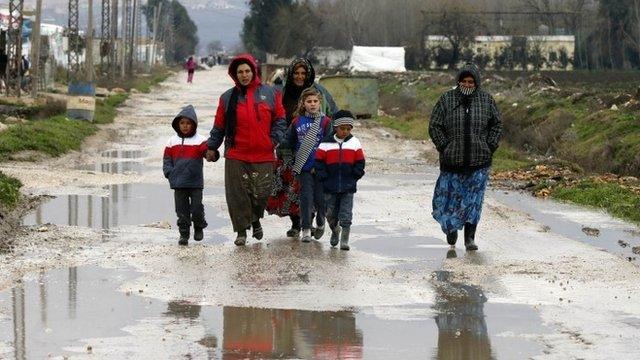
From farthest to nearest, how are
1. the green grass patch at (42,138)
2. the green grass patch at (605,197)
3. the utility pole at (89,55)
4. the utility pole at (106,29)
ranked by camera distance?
the utility pole at (106,29)
the utility pole at (89,55)
the green grass patch at (42,138)
the green grass patch at (605,197)

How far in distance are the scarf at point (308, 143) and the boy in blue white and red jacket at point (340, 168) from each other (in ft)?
0.55

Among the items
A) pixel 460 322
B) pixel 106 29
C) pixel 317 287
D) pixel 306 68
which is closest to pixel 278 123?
pixel 306 68

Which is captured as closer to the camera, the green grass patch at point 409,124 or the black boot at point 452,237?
the black boot at point 452,237

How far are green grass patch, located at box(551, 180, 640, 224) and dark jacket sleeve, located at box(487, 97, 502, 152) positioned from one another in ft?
9.89

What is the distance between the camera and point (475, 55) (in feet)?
300

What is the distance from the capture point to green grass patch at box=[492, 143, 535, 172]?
73.2 ft

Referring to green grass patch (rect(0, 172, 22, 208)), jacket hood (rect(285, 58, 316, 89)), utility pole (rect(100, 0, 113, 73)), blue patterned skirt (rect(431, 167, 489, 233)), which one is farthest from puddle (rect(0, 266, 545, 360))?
utility pole (rect(100, 0, 113, 73))

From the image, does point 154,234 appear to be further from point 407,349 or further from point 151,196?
point 407,349

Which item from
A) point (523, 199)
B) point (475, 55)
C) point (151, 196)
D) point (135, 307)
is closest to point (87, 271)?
point (135, 307)

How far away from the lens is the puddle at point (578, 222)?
13.6 m

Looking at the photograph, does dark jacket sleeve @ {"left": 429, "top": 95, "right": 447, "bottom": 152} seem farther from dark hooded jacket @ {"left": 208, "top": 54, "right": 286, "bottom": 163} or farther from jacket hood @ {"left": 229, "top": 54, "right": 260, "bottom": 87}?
jacket hood @ {"left": 229, "top": 54, "right": 260, "bottom": 87}

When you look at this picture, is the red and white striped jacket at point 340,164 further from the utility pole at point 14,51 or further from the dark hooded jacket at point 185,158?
the utility pole at point 14,51

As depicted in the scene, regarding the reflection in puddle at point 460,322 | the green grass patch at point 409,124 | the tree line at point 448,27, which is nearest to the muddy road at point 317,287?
the reflection in puddle at point 460,322

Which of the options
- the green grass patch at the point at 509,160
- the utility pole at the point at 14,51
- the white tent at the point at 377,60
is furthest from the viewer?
the white tent at the point at 377,60
